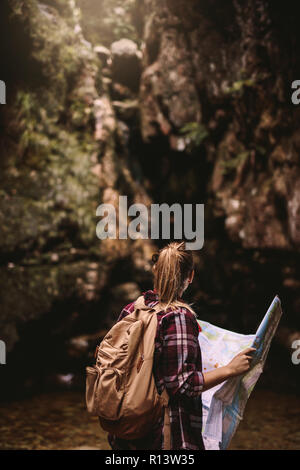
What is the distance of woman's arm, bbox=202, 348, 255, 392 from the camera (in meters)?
1.96

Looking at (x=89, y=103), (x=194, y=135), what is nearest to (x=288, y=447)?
(x=194, y=135)

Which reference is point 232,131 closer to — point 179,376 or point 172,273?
point 172,273

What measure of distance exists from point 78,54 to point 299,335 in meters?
7.73

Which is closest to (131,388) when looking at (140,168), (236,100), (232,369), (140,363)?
(140,363)

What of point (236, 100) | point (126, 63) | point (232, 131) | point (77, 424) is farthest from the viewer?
point (126, 63)

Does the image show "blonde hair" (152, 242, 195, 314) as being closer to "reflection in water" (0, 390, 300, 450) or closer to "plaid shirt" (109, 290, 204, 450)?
"plaid shirt" (109, 290, 204, 450)

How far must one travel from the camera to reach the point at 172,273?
6.69 feet

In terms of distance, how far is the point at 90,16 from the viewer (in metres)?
10.5

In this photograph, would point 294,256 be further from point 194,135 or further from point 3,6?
point 3,6

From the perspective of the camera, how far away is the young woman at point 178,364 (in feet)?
6.21

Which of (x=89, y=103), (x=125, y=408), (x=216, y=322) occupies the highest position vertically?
(x=89, y=103)

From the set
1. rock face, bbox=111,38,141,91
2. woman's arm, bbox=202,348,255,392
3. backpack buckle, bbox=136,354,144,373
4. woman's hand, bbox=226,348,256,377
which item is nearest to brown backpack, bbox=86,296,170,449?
backpack buckle, bbox=136,354,144,373

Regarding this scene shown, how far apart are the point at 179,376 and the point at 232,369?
12.1 inches

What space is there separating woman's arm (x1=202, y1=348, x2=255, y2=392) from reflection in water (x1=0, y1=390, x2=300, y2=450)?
3791 mm
